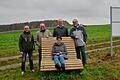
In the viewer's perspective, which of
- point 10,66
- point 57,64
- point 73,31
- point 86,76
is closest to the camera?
point 57,64

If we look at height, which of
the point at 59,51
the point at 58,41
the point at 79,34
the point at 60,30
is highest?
the point at 60,30

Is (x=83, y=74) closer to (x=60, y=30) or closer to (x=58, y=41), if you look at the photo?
(x=58, y=41)

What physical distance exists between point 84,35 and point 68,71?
193cm

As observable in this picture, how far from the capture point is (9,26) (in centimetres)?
6394

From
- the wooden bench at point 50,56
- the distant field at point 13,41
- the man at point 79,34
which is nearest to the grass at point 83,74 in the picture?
the wooden bench at point 50,56

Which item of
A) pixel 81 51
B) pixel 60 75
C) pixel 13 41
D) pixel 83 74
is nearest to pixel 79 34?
pixel 81 51

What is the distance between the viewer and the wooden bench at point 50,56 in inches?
523

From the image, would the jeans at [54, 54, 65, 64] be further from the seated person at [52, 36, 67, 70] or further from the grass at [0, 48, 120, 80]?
the grass at [0, 48, 120, 80]

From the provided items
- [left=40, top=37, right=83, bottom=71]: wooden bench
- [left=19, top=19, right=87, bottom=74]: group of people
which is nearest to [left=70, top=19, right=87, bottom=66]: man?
[left=19, top=19, right=87, bottom=74]: group of people

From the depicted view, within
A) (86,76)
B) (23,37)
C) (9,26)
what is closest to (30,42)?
(23,37)

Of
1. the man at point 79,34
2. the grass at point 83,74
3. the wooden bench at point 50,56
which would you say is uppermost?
the man at point 79,34

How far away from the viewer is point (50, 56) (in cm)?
1432

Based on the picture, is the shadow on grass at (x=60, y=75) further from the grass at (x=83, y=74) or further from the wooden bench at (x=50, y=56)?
the wooden bench at (x=50, y=56)

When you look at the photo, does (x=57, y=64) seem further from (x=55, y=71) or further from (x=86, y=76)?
(x=86, y=76)
